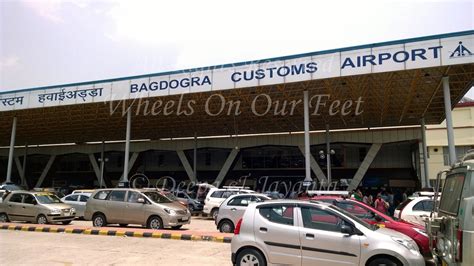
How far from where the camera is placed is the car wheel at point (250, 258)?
7287 millimetres

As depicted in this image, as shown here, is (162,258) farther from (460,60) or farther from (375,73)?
(460,60)

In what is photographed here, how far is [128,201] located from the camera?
48.8 feet

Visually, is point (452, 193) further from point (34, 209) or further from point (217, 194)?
point (34, 209)

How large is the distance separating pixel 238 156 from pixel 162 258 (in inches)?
1372

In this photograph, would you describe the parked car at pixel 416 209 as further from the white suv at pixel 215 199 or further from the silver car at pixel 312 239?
the white suv at pixel 215 199

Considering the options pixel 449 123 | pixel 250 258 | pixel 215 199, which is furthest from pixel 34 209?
pixel 449 123

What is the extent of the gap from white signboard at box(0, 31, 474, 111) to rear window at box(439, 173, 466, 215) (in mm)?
13874

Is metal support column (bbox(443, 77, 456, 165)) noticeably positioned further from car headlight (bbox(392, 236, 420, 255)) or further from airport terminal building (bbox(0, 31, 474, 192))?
car headlight (bbox(392, 236, 420, 255))

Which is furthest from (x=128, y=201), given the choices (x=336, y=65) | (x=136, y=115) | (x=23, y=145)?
(x=23, y=145)

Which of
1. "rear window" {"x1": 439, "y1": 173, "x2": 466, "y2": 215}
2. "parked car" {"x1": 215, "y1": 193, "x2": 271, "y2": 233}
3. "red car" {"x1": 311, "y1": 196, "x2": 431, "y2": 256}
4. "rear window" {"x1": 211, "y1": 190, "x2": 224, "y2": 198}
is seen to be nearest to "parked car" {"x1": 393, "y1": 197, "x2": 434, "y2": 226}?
"red car" {"x1": 311, "y1": 196, "x2": 431, "y2": 256}

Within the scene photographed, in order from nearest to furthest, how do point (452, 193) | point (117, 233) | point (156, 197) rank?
point (452, 193) → point (117, 233) → point (156, 197)

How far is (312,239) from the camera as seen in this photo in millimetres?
7031

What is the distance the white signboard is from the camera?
58.5 feet

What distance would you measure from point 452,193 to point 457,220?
0.87m
